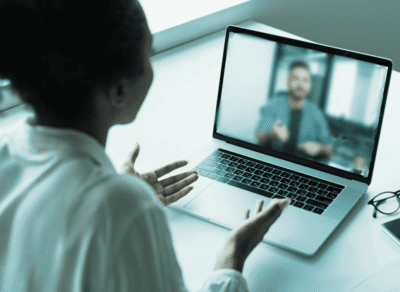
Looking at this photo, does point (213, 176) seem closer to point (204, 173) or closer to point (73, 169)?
point (204, 173)

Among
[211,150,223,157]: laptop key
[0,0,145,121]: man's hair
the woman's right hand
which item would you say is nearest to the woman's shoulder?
[0,0,145,121]: man's hair

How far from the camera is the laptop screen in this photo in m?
1.04

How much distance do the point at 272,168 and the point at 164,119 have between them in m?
0.41

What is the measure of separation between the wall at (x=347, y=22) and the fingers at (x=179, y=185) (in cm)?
148

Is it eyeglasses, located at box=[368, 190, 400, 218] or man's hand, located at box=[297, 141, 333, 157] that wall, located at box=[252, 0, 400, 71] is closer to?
man's hand, located at box=[297, 141, 333, 157]

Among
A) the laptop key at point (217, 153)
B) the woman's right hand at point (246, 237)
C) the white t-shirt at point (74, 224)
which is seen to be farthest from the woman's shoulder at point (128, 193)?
the laptop key at point (217, 153)

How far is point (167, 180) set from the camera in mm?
1018

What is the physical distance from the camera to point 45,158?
541 mm

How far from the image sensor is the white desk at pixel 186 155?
32.6 inches

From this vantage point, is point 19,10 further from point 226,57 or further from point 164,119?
point 164,119

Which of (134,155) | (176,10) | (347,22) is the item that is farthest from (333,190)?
(347,22)

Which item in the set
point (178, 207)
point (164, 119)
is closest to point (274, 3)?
point (164, 119)

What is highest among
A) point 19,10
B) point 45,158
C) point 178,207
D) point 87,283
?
point 19,10

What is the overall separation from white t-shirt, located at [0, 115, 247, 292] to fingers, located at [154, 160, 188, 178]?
464 mm
